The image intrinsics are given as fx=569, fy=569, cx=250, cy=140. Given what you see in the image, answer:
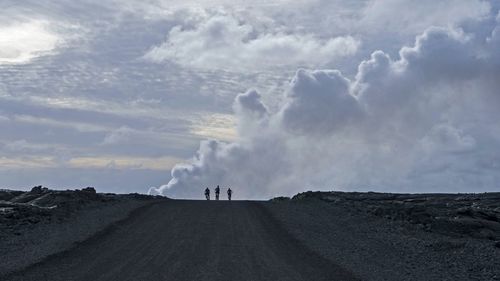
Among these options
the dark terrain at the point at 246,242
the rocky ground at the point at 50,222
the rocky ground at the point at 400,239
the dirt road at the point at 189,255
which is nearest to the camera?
the dirt road at the point at 189,255

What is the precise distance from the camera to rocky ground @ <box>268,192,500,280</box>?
24375mm

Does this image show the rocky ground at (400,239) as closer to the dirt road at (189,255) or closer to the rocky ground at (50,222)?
the dirt road at (189,255)

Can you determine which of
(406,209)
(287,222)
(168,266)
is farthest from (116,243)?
(406,209)

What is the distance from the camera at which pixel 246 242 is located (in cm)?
2872

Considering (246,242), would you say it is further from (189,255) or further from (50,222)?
(50,222)

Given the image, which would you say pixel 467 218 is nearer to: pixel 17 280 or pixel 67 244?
pixel 67 244

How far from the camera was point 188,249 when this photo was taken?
26094 mm

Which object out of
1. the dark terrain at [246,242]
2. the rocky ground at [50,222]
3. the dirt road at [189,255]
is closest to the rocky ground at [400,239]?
the dark terrain at [246,242]

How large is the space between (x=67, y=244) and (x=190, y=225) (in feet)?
30.7

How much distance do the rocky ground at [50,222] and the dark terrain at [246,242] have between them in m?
0.07

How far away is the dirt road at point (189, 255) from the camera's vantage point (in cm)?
2038

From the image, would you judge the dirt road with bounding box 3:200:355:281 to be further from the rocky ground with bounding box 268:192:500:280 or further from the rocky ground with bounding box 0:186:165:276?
the rocky ground with bounding box 268:192:500:280

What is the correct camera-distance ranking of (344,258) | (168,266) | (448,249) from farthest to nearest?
1. (448,249)
2. (344,258)
3. (168,266)

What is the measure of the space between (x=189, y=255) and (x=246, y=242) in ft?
16.2
